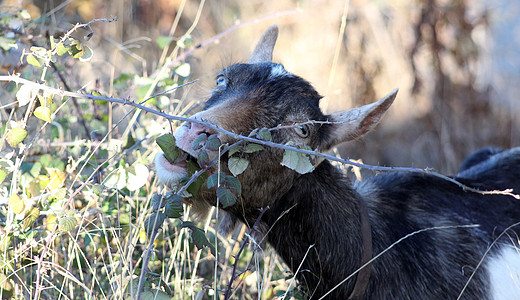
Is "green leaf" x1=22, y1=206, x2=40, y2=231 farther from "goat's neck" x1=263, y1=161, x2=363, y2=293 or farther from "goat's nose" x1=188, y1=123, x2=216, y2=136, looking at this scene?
"goat's neck" x1=263, y1=161, x2=363, y2=293

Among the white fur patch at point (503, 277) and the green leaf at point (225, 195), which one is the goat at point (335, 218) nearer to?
the white fur patch at point (503, 277)

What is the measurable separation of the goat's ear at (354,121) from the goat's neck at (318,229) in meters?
0.18

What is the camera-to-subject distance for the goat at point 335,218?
3.14m

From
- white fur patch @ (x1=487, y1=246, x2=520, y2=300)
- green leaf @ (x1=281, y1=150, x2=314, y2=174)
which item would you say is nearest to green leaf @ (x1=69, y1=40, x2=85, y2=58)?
green leaf @ (x1=281, y1=150, x2=314, y2=174)

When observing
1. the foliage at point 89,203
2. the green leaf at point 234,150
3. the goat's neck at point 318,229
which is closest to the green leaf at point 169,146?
the foliage at point 89,203

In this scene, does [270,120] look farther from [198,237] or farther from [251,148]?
[198,237]

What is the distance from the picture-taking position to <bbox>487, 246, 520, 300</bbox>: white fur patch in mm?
3492

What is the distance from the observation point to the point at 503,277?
352cm

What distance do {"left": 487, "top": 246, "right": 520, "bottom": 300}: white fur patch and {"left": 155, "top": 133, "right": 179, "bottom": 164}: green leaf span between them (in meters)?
1.91

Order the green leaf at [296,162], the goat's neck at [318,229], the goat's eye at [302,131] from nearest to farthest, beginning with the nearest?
the green leaf at [296,162], the goat's eye at [302,131], the goat's neck at [318,229]

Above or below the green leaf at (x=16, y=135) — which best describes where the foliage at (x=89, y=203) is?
below

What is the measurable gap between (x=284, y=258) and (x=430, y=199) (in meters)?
0.99

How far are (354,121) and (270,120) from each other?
429 mm

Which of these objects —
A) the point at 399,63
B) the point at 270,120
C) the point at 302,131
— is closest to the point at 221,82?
the point at 270,120
